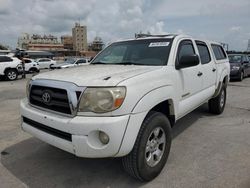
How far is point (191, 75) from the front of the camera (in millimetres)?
4141

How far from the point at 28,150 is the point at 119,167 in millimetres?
1644

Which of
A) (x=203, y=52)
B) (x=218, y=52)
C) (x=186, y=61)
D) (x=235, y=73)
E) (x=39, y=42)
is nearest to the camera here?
(x=186, y=61)

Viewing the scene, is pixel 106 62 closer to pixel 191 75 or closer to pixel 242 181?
pixel 191 75

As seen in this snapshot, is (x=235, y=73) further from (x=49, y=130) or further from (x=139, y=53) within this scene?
(x=49, y=130)

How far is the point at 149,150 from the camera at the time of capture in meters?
3.08

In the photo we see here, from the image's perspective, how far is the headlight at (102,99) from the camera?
2.59m

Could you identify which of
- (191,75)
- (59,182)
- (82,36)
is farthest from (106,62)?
(82,36)

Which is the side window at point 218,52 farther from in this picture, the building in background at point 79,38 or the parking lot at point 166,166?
the building in background at point 79,38

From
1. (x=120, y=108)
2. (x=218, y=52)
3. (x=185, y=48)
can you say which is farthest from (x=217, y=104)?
(x=120, y=108)

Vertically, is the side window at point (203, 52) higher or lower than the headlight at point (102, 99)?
higher

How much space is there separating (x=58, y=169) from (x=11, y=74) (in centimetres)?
1522

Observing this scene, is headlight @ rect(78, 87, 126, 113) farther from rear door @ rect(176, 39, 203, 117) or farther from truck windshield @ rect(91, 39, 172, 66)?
rear door @ rect(176, 39, 203, 117)

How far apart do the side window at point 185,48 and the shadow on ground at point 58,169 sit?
1.93 meters

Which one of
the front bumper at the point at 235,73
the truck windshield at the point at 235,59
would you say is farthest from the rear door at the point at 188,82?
the truck windshield at the point at 235,59
